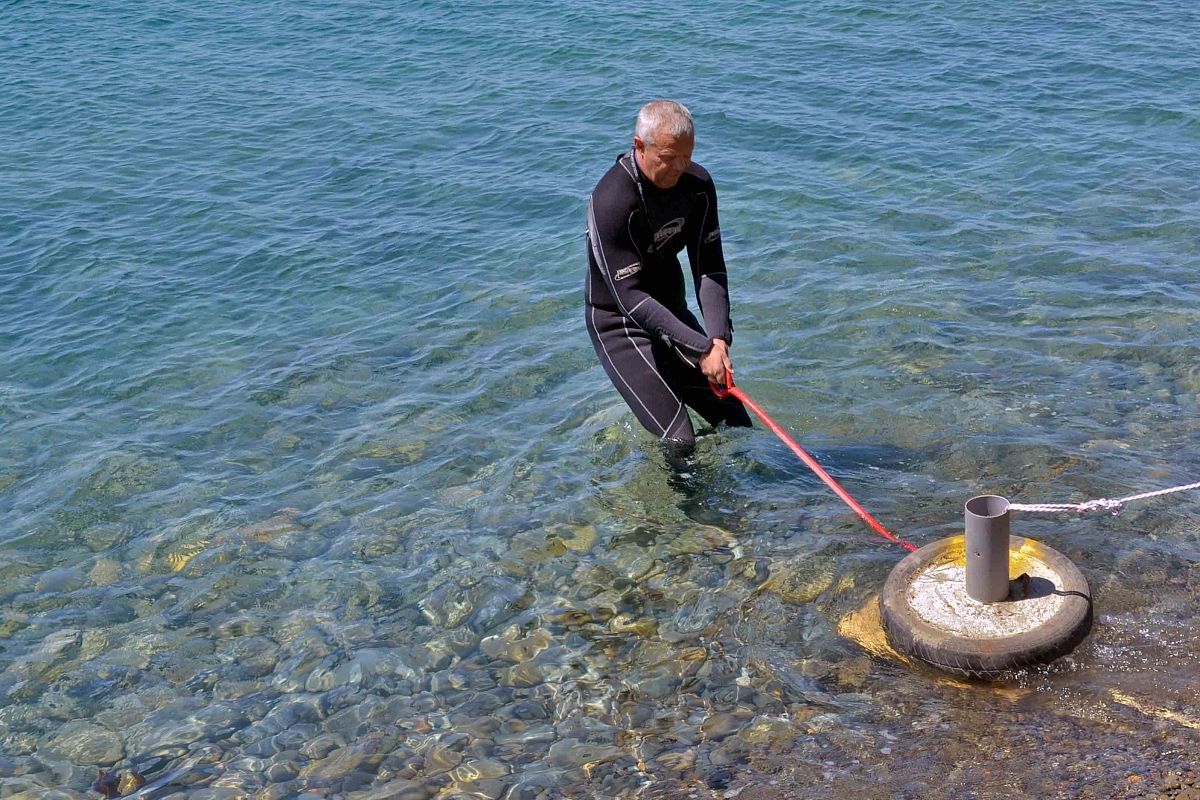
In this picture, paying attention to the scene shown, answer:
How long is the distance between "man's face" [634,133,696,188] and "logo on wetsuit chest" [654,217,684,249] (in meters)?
0.24

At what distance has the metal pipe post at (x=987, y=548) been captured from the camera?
14.4 ft

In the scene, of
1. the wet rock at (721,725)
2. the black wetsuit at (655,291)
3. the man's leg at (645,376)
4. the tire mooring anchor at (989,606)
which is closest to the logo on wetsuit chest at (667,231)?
the black wetsuit at (655,291)

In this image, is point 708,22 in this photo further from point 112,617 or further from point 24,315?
point 112,617

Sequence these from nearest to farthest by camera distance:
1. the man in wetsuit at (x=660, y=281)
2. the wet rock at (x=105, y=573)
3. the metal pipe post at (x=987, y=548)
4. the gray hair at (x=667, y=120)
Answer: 1. the metal pipe post at (x=987, y=548)
2. the gray hair at (x=667, y=120)
3. the man in wetsuit at (x=660, y=281)
4. the wet rock at (x=105, y=573)

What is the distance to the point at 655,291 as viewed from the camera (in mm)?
6012

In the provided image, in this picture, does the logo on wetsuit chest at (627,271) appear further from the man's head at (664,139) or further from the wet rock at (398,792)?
the wet rock at (398,792)

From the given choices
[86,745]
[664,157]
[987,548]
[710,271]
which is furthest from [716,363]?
[86,745]

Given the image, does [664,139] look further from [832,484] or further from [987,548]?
[987,548]

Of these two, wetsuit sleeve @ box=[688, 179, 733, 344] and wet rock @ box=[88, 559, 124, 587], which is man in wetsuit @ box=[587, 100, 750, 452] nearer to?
wetsuit sleeve @ box=[688, 179, 733, 344]

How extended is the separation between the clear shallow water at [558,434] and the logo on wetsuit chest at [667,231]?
1383mm

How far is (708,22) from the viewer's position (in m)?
18.4

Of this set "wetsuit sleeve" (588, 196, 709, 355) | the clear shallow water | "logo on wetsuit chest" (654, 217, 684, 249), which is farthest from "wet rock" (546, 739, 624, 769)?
"logo on wetsuit chest" (654, 217, 684, 249)

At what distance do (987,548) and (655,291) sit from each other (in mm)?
2252

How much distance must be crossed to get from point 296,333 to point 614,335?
4184 mm
